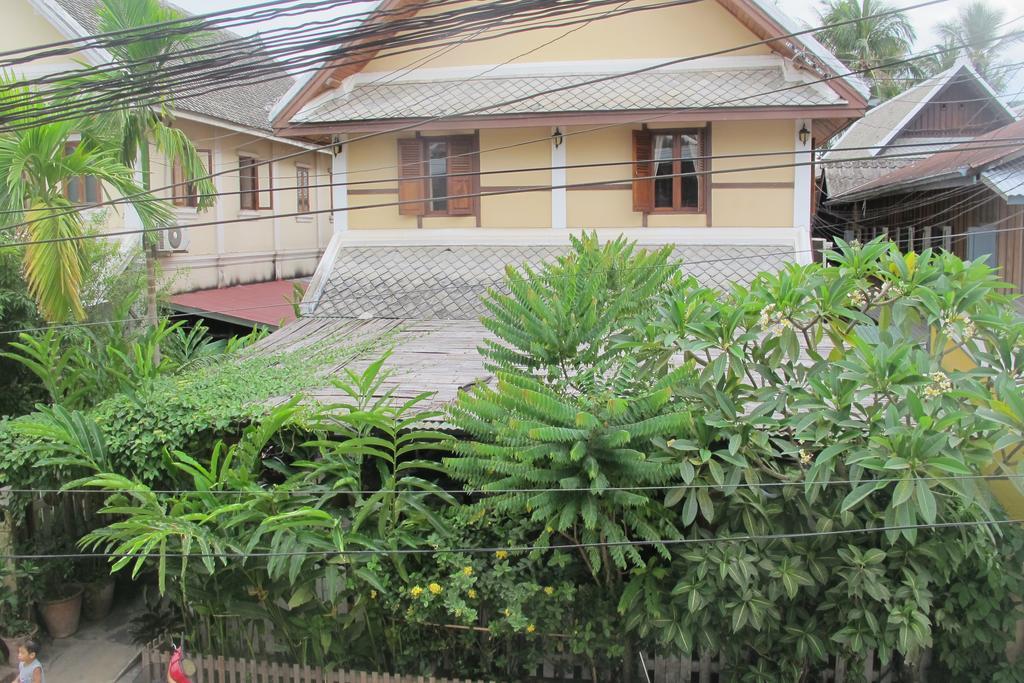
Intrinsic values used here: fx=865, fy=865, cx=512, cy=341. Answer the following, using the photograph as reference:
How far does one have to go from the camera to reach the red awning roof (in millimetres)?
14328

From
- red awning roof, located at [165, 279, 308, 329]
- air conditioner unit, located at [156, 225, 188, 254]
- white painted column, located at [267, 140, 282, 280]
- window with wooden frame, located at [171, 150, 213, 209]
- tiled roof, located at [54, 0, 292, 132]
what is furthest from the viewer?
white painted column, located at [267, 140, 282, 280]

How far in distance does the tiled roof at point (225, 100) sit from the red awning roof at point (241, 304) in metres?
3.12

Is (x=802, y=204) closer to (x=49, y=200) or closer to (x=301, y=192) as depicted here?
(x=49, y=200)

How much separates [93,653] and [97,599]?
0.68m

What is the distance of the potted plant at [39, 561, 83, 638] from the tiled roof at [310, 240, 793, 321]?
443 cm

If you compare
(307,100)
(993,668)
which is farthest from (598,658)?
(307,100)

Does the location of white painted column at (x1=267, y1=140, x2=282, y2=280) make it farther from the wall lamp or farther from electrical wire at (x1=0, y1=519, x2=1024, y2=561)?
electrical wire at (x1=0, y1=519, x2=1024, y2=561)

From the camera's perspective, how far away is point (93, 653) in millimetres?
8492

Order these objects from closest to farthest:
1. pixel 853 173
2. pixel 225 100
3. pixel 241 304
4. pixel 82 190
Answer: pixel 82 190
pixel 241 304
pixel 225 100
pixel 853 173

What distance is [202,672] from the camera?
24.5 ft

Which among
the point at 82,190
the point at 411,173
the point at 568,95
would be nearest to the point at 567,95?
the point at 568,95

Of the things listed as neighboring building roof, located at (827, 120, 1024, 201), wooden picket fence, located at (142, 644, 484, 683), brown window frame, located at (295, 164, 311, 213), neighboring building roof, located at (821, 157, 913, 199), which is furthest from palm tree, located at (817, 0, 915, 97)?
wooden picket fence, located at (142, 644, 484, 683)

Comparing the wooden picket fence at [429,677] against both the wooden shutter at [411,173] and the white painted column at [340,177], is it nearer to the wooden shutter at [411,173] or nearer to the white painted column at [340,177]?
the white painted column at [340,177]

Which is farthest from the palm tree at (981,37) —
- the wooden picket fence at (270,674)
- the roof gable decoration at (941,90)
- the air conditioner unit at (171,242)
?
the air conditioner unit at (171,242)
